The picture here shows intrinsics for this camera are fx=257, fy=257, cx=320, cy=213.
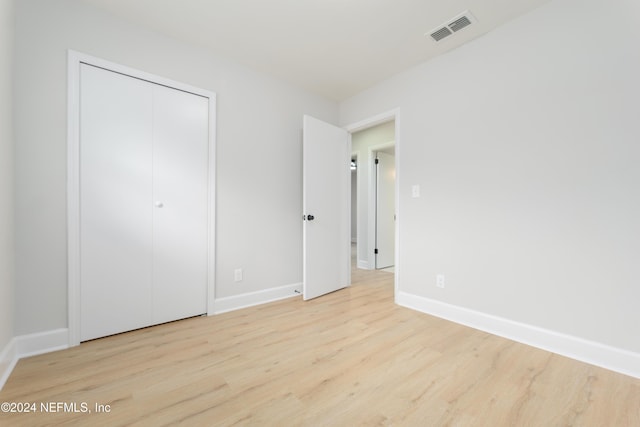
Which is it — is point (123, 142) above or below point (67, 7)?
below

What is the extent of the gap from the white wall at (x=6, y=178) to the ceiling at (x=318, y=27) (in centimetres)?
63

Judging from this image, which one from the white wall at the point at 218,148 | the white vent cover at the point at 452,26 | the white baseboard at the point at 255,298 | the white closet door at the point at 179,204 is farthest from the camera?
the white baseboard at the point at 255,298

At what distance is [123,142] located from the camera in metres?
1.98

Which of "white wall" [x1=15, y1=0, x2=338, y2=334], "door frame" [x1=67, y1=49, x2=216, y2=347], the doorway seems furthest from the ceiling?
the doorway

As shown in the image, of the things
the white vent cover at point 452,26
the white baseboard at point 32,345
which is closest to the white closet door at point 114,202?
the white baseboard at point 32,345

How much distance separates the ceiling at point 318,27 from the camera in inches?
72.9

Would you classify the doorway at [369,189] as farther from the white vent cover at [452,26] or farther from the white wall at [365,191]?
the white vent cover at [452,26]

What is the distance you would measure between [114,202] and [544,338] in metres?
3.29

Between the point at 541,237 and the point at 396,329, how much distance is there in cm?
127

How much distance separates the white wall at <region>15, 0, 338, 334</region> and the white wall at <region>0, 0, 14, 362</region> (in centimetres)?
10

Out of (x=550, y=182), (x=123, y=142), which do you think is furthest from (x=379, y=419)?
(x=123, y=142)

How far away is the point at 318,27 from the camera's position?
207cm

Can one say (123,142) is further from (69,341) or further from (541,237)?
(541,237)

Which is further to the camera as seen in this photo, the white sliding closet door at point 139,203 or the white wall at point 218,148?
the white sliding closet door at point 139,203
